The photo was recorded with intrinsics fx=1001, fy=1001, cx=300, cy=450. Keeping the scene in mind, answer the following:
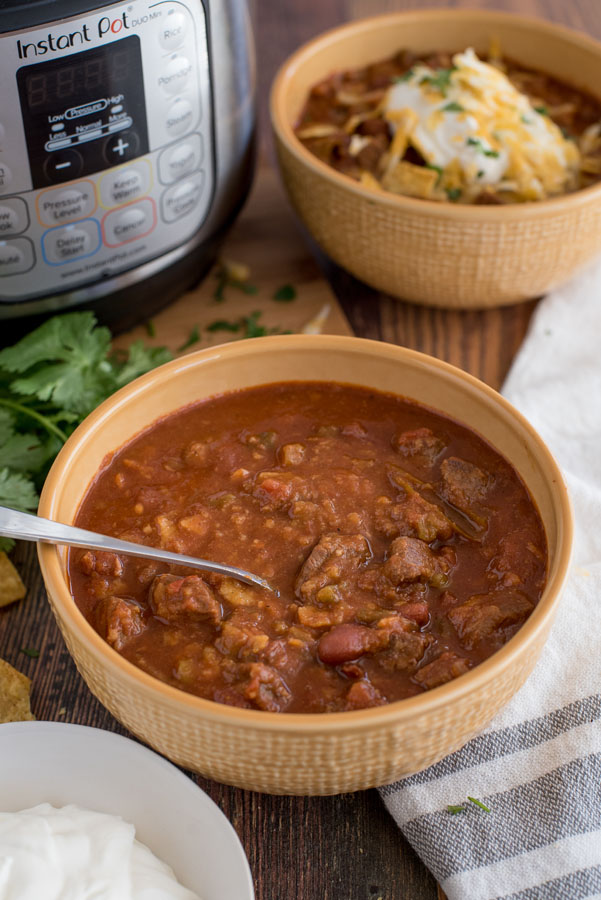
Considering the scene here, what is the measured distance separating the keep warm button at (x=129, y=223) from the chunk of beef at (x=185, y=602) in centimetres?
100

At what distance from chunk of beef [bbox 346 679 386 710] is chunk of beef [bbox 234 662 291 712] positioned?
0.33ft

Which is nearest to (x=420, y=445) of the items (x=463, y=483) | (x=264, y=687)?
(x=463, y=483)

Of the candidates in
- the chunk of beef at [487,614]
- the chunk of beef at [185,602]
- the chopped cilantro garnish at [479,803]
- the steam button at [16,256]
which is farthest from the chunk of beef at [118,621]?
the steam button at [16,256]

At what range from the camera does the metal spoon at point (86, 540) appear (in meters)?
1.65

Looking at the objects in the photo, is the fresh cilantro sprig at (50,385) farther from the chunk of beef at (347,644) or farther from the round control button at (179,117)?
the chunk of beef at (347,644)

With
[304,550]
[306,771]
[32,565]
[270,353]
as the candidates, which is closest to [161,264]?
[270,353]

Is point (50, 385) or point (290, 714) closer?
point (290, 714)

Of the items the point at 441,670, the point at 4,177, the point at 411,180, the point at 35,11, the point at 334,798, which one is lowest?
the point at 334,798

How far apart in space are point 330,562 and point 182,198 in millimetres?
1137

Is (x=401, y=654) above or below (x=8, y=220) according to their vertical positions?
below

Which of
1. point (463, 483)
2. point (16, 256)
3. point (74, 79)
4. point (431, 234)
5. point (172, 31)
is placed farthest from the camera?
point (431, 234)

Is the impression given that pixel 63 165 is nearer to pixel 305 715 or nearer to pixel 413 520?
pixel 413 520

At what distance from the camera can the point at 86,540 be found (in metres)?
1.67

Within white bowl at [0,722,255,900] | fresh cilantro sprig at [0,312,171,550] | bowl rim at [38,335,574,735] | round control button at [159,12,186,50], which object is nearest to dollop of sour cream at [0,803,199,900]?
white bowl at [0,722,255,900]
